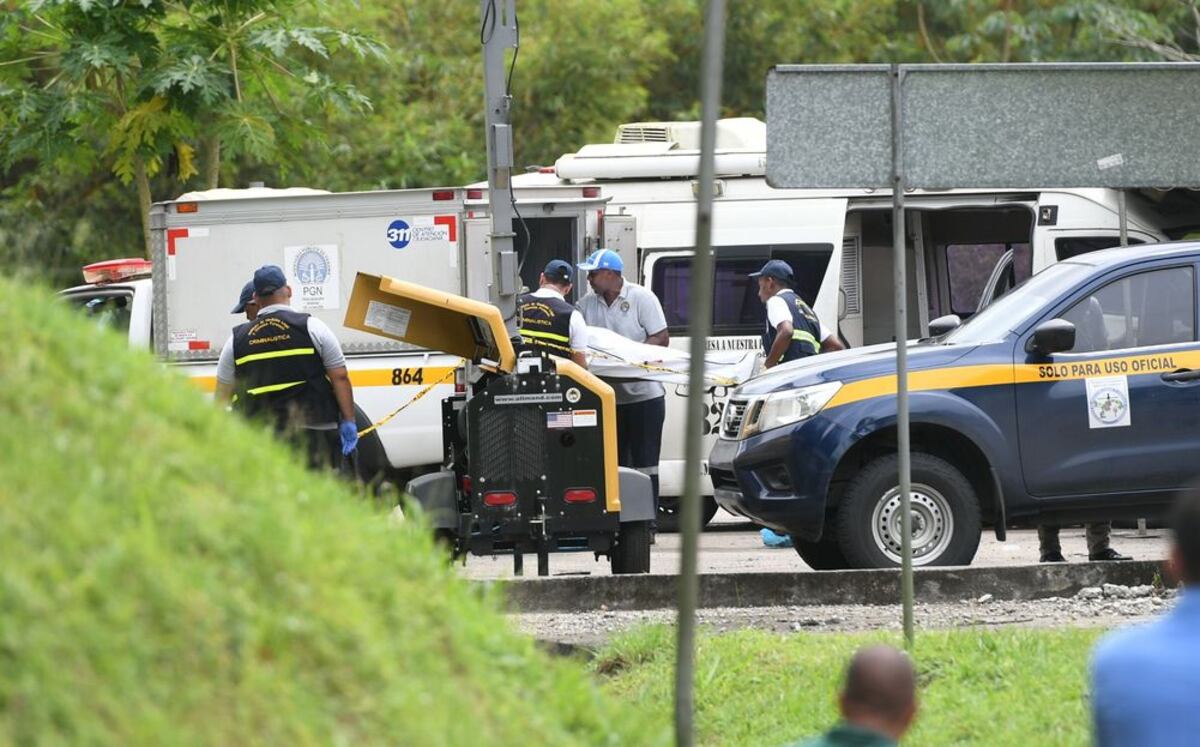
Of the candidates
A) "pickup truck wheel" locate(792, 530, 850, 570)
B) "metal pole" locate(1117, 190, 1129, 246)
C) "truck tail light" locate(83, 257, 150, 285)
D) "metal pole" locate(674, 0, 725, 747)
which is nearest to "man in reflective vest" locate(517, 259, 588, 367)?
"pickup truck wheel" locate(792, 530, 850, 570)

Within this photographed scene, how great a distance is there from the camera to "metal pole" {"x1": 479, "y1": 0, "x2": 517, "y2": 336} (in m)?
11.4

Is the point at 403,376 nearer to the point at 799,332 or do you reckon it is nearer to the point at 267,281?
the point at 799,332

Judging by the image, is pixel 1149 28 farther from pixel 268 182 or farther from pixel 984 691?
pixel 984 691

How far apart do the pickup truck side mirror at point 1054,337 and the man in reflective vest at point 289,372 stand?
3761 millimetres

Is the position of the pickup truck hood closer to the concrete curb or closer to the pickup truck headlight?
the pickup truck headlight

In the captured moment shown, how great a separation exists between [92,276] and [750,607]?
25.7 feet

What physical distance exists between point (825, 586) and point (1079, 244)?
6505 mm

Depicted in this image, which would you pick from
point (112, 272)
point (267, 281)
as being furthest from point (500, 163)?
point (112, 272)

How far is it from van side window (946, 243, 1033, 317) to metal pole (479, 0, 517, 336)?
242 inches

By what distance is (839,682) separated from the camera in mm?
7086

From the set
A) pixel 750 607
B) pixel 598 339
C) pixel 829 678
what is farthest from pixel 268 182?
pixel 829 678

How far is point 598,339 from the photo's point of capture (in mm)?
11930

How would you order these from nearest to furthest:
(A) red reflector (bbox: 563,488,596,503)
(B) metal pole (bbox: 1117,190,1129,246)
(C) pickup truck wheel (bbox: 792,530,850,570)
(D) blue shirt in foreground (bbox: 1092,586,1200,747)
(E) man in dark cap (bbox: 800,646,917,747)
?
(D) blue shirt in foreground (bbox: 1092,586,1200,747)
(E) man in dark cap (bbox: 800,646,917,747)
(A) red reflector (bbox: 563,488,596,503)
(C) pickup truck wheel (bbox: 792,530,850,570)
(B) metal pole (bbox: 1117,190,1129,246)

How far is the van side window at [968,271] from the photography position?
53.9 ft
